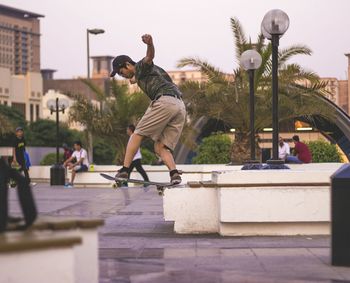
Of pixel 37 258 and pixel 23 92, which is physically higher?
pixel 23 92

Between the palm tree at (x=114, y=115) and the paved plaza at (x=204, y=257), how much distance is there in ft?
90.8

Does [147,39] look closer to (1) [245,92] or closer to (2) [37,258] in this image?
(2) [37,258]

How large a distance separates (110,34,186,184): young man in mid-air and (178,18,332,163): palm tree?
2220cm

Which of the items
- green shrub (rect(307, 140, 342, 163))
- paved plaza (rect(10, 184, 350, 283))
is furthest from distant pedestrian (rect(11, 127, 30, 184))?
green shrub (rect(307, 140, 342, 163))

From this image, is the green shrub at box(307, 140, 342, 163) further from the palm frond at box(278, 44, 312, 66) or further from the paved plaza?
the paved plaza

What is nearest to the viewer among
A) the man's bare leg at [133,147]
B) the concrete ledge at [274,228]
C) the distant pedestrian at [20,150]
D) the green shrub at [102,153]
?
the concrete ledge at [274,228]

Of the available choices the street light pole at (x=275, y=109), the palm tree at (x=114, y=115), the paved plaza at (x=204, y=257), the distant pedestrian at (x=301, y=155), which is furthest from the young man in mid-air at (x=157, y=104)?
the palm tree at (x=114, y=115)

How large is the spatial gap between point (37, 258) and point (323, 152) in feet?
125

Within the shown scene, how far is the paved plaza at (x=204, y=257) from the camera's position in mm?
7109

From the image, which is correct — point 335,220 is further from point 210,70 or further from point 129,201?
point 210,70

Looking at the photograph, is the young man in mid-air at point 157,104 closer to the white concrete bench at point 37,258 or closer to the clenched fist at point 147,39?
the clenched fist at point 147,39

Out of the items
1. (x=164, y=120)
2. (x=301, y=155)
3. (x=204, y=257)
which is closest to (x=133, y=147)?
(x=164, y=120)

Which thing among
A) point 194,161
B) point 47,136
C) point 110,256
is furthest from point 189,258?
point 47,136

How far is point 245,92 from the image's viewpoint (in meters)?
33.7
